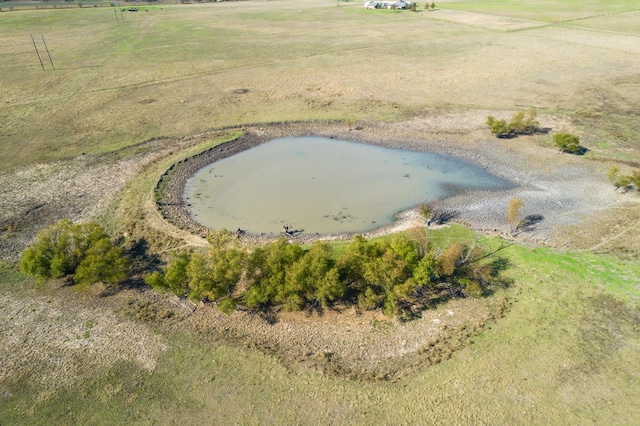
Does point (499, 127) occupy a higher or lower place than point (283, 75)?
lower

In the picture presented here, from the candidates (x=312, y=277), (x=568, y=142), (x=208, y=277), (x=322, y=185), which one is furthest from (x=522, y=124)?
(x=208, y=277)

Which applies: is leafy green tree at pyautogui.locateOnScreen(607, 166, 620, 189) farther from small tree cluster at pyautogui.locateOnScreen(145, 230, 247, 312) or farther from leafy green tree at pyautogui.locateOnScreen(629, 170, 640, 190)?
small tree cluster at pyautogui.locateOnScreen(145, 230, 247, 312)

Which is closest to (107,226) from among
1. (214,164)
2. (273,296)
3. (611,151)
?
(214,164)

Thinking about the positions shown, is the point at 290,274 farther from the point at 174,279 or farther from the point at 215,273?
the point at 174,279

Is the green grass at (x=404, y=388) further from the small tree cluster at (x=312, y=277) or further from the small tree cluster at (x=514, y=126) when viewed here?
the small tree cluster at (x=514, y=126)

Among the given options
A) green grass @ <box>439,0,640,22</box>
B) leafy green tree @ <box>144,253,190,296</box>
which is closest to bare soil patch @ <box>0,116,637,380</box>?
leafy green tree @ <box>144,253,190,296</box>

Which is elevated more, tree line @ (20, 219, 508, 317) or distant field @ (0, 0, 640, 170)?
distant field @ (0, 0, 640, 170)
